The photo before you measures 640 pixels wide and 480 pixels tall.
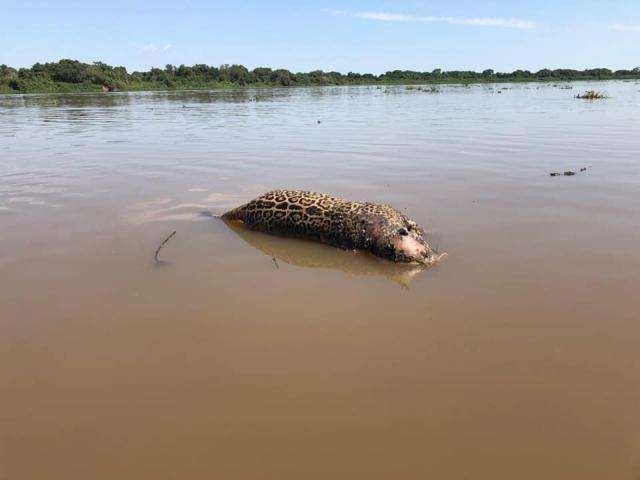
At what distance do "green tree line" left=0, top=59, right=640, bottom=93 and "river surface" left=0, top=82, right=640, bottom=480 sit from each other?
6747 centimetres

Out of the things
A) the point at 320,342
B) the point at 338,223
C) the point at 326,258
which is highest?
the point at 338,223

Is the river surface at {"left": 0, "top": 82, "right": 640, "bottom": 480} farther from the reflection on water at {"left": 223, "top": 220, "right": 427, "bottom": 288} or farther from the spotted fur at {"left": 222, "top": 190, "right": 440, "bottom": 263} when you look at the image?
the spotted fur at {"left": 222, "top": 190, "right": 440, "bottom": 263}

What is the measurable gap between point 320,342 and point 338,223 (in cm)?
259

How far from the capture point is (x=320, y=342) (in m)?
3.65

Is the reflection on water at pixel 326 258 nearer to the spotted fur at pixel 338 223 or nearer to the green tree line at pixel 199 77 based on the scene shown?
the spotted fur at pixel 338 223

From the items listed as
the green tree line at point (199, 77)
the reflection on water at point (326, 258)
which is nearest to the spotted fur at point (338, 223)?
the reflection on water at point (326, 258)

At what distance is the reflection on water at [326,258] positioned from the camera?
5.08 metres

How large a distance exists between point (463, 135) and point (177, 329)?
1274 centimetres

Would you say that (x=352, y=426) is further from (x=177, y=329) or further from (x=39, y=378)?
(x=39, y=378)

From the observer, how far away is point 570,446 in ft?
8.54

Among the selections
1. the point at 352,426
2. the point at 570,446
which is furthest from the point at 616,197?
the point at 352,426

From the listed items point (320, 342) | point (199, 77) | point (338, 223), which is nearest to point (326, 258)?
point (338, 223)

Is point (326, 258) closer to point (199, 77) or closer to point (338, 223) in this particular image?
point (338, 223)

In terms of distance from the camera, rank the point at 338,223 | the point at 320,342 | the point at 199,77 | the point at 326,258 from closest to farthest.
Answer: the point at 320,342, the point at 326,258, the point at 338,223, the point at 199,77
